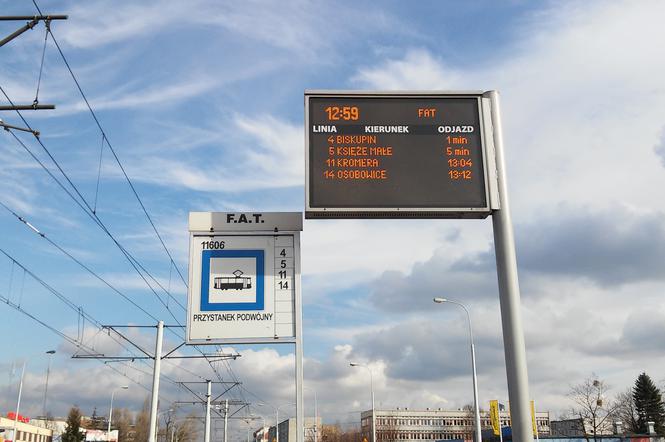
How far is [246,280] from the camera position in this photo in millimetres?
13273

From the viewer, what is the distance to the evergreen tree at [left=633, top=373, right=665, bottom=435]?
91125 millimetres

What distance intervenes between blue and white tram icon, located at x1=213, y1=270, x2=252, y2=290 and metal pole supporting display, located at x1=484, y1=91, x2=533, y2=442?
5297mm

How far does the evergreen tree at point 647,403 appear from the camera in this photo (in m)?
91.1

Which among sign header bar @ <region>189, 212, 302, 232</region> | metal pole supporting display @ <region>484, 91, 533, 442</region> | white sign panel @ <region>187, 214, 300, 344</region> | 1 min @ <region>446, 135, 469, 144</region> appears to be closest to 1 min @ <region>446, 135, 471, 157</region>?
1 min @ <region>446, 135, 469, 144</region>

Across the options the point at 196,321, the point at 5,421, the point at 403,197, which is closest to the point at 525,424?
the point at 403,197

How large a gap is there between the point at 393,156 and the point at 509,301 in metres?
3.83

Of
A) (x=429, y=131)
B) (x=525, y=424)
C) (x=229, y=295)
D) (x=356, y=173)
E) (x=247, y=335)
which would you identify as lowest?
(x=525, y=424)

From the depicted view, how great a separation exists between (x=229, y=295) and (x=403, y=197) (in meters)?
4.12

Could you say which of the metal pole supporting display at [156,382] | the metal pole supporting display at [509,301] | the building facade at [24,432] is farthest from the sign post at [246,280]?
the building facade at [24,432]

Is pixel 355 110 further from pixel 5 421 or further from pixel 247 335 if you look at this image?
pixel 5 421

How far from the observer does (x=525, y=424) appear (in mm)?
12352

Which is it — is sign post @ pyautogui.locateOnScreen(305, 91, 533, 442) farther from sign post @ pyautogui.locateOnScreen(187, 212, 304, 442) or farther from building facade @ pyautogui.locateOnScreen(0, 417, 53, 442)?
building facade @ pyautogui.locateOnScreen(0, 417, 53, 442)

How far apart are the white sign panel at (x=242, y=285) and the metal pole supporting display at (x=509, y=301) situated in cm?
431

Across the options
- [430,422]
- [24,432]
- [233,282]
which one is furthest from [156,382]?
[430,422]
